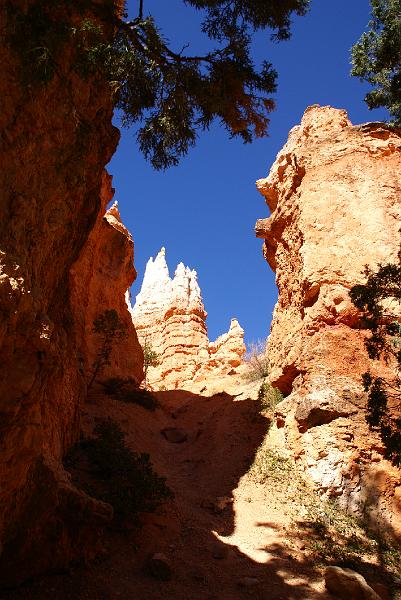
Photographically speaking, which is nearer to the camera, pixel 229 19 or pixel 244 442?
pixel 229 19

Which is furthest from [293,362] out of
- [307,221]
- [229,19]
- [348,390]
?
[229,19]

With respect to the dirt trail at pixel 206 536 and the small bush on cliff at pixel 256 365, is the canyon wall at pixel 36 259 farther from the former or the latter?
the small bush on cliff at pixel 256 365

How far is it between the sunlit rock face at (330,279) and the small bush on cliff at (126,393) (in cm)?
606

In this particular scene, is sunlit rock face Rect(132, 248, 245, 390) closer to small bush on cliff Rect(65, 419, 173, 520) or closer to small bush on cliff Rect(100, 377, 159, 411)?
small bush on cliff Rect(100, 377, 159, 411)

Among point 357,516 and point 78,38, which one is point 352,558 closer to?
point 357,516

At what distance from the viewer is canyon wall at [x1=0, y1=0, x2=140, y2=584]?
16.2ft

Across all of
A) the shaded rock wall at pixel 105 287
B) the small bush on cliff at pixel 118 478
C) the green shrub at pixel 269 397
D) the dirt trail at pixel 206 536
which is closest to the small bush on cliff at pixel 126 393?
the shaded rock wall at pixel 105 287

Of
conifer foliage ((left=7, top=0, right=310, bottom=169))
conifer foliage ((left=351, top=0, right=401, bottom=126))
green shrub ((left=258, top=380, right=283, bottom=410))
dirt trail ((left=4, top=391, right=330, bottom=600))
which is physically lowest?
dirt trail ((left=4, top=391, right=330, bottom=600))

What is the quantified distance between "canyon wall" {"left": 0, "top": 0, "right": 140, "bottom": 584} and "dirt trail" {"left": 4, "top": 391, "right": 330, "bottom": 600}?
0.70 metres

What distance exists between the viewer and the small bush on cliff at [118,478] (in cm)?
879

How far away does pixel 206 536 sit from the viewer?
32.1ft

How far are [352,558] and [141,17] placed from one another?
1179cm

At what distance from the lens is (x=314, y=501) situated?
11.8 m

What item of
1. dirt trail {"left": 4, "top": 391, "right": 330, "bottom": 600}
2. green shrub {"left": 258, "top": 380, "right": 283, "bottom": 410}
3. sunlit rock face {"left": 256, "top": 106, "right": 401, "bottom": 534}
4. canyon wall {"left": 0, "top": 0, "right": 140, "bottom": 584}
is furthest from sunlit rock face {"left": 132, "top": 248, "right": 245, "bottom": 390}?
canyon wall {"left": 0, "top": 0, "right": 140, "bottom": 584}
